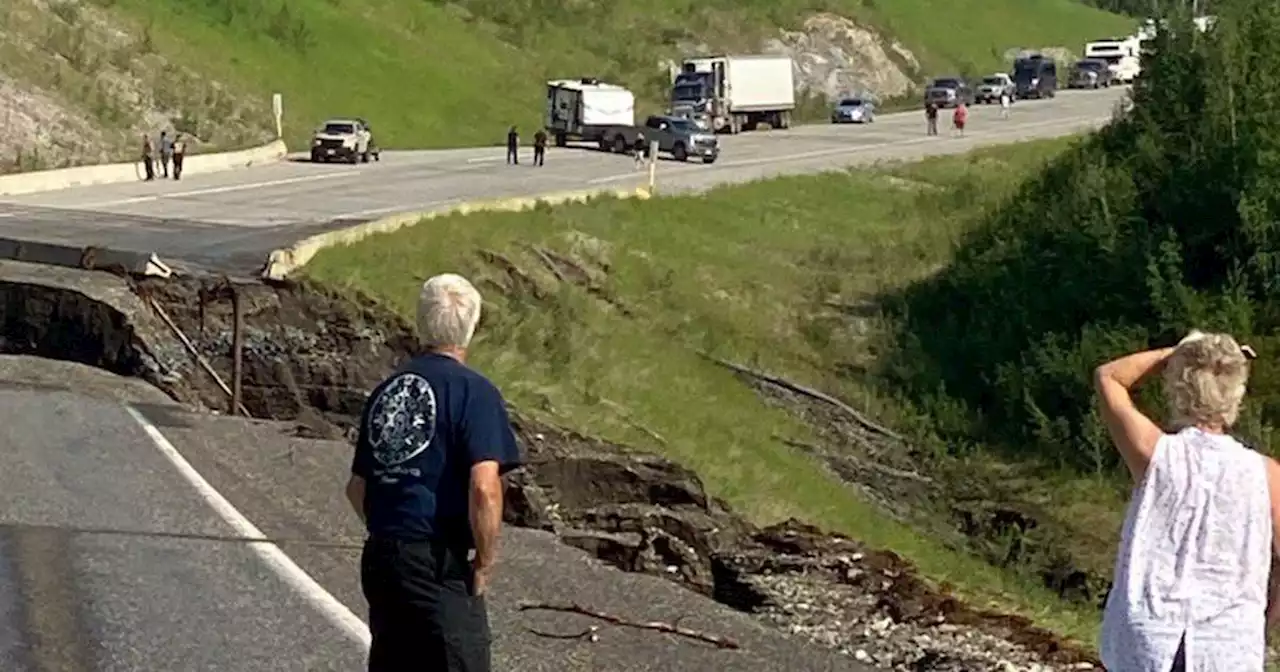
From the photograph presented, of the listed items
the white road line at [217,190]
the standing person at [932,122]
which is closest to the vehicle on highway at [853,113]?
the standing person at [932,122]

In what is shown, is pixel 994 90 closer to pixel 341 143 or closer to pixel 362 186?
pixel 341 143

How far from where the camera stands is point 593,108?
6731 cm

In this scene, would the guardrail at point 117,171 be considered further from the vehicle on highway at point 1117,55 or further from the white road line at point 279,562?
the vehicle on highway at point 1117,55

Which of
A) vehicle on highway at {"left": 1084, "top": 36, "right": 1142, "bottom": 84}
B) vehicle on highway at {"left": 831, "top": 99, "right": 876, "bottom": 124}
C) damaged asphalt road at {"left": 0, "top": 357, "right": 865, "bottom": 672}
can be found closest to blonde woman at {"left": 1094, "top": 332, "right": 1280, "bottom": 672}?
damaged asphalt road at {"left": 0, "top": 357, "right": 865, "bottom": 672}

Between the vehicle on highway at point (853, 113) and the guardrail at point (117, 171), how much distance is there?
28146 millimetres

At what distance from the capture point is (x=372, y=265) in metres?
31.6

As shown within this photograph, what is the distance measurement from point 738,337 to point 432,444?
31.6 metres

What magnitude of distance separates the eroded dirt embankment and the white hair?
245 inches

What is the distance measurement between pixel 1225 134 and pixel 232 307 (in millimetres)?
18471

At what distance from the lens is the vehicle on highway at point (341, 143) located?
58.8 meters

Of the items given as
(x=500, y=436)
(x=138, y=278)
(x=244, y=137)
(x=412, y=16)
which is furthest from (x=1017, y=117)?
(x=500, y=436)

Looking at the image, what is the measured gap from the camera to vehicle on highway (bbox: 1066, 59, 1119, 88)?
362 ft

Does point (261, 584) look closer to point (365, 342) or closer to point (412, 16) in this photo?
point (365, 342)

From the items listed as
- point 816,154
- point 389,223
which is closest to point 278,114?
point 816,154
